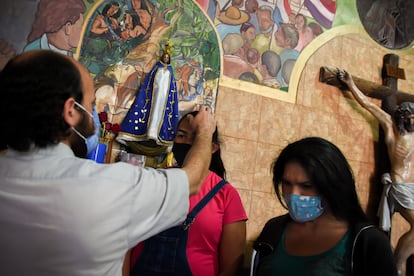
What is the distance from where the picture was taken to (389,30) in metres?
6.39

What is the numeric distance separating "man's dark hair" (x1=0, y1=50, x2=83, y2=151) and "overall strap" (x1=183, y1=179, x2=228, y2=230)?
4.33ft

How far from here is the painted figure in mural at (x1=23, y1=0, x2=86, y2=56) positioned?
4.17 meters

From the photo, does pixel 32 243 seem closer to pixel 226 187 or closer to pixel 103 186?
pixel 103 186

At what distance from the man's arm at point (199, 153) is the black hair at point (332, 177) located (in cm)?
89

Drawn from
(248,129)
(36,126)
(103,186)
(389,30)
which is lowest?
(103,186)

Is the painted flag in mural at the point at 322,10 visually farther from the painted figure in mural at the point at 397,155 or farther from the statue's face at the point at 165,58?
the statue's face at the point at 165,58

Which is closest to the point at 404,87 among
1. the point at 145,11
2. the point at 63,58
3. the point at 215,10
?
the point at 215,10

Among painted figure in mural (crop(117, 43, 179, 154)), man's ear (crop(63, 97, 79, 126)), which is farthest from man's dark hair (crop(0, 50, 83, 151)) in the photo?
painted figure in mural (crop(117, 43, 179, 154))

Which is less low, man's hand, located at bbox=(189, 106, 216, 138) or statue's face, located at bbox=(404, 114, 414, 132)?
statue's face, located at bbox=(404, 114, 414, 132)

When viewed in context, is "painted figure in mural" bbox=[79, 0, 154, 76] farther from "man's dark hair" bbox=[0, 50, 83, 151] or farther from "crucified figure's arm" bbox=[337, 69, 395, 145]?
"man's dark hair" bbox=[0, 50, 83, 151]

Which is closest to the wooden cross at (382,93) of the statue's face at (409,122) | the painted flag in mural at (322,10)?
the statue's face at (409,122)

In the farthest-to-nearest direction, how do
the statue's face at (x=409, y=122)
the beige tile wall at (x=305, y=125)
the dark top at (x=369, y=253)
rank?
the statue's face at (x=409, y=122) < the beige tile wall at (x=305, y=125) < the dark top at (x=369, y=253)

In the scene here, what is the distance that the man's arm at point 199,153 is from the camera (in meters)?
1.37

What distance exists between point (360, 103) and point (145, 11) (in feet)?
10.8
